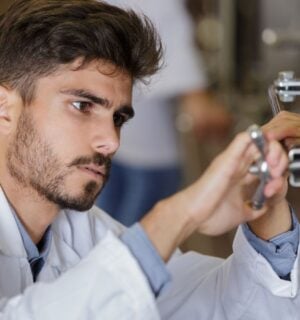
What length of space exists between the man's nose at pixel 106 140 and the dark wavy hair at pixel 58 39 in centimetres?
11

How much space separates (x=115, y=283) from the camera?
104 centimetres

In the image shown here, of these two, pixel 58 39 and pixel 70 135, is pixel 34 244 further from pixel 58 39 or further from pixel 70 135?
pixel 58 39

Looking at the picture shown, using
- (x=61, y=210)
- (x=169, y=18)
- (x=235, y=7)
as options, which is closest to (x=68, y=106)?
(x=61, y=210)

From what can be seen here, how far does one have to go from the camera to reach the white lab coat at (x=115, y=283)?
3.42 ft

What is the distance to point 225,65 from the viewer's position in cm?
369

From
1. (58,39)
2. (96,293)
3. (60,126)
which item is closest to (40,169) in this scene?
(60,126)

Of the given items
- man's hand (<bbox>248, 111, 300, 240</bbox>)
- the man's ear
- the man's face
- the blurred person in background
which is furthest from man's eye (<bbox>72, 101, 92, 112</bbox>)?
the blurred person in background

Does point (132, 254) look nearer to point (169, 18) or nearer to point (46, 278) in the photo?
point (46, 278)

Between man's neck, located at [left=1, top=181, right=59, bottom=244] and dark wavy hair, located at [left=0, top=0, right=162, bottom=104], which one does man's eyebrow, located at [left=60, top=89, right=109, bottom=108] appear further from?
man's neck, located at [left=1, top=181, right=59, bottom=244]

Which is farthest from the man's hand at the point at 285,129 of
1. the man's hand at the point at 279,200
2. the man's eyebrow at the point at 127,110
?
the man's eyebrow at the point at 127,110

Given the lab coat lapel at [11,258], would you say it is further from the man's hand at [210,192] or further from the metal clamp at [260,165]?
the metal clamp at [260,165]

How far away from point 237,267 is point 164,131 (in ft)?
3.31

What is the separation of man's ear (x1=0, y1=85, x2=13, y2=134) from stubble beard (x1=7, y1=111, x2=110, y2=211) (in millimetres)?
23

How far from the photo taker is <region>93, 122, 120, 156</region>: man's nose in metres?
1.31
